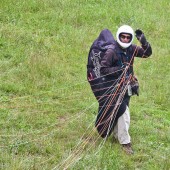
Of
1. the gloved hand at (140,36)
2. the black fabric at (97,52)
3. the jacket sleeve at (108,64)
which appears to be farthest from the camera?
the gloved hand at (140,36)

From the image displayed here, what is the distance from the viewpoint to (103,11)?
12898 mm

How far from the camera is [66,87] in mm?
8500

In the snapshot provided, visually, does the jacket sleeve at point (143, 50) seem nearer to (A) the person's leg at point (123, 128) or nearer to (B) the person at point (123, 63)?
(B) the person at point (123, 63)

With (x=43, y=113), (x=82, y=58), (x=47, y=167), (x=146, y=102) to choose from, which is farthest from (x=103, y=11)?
(x=47, y=167)

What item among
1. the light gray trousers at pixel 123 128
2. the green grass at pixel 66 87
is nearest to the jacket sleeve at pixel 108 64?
the light gray trousers at pixel 123 128

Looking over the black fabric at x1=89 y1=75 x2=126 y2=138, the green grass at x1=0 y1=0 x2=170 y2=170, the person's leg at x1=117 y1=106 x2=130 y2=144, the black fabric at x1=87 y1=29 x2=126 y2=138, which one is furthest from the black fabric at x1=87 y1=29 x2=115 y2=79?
the green grass at x1=0 y1=0 x2=170 y2=170

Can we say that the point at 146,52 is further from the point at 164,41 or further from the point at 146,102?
the point at 164,41

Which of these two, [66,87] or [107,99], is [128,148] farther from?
[66,87]

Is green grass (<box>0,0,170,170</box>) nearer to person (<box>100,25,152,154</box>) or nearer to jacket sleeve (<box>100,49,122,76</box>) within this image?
person (<box>100,25,152,154</box>)

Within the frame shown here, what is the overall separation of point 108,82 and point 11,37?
4723mm

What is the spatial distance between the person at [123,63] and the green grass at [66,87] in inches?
9.4

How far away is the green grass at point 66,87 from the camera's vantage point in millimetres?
6172

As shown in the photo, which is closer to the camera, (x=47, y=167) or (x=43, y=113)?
(x=47, y=167)

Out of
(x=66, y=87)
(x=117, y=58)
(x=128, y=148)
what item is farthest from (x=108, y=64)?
(x=66, y=87)
